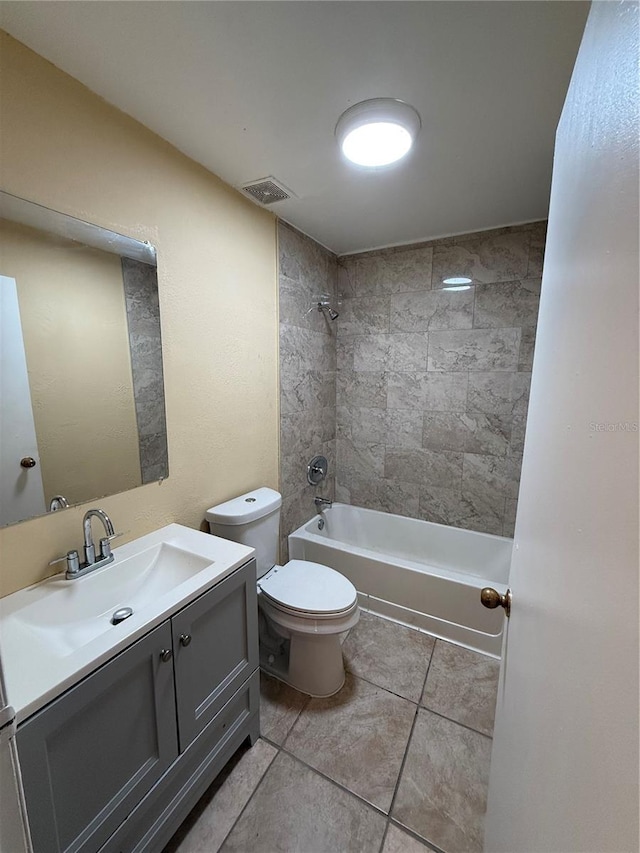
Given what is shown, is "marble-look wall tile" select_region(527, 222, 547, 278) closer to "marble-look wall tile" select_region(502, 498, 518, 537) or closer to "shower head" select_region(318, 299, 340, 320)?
"shower head" select_region(318, 299, 340, 320)

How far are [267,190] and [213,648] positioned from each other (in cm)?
196

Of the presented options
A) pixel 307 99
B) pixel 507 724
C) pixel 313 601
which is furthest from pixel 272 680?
pixel 307 99

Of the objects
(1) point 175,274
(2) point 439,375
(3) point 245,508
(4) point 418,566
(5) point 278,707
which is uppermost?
(1) point 175,274

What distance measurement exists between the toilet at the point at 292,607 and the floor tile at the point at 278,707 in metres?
0.04

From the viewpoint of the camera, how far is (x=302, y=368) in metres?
2.33

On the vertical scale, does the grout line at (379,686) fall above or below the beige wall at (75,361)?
below

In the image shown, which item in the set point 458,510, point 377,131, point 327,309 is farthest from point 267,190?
point 458,510

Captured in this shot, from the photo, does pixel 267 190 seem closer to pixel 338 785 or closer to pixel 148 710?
pixel 148 710

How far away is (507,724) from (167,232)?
6.17 ft

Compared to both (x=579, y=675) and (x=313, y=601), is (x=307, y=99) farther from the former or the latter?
(x=313, y=601)

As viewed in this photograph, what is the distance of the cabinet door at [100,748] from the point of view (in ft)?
2.41

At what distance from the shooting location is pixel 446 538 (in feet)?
8.35

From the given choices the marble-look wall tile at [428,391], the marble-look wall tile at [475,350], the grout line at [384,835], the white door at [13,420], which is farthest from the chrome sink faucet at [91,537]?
the marble-look wall tile at [475,350]

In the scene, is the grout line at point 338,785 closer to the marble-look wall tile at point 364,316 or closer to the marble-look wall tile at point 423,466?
the marble-look wall tile at point 423,466
